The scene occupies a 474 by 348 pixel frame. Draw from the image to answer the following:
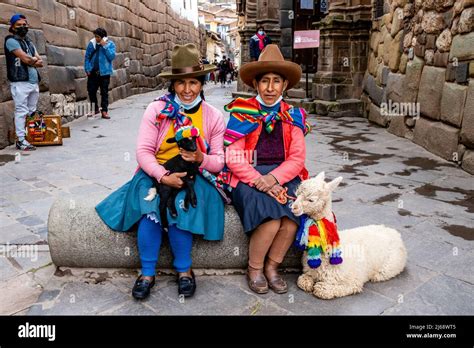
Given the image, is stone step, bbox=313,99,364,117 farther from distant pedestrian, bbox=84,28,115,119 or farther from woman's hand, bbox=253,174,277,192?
woman's hand, bbox=253,174,277,192

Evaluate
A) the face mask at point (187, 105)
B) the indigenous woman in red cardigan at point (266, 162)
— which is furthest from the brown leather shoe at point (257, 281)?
the face mask at point (187, 105)

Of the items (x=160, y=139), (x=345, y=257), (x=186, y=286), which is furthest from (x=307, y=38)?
(x=186, y=286)

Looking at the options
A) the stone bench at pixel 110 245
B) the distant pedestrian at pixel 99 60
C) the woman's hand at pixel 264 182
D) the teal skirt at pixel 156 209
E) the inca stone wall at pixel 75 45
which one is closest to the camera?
the teal skirt at pixel 156 209

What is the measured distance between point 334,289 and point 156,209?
1.14 meters

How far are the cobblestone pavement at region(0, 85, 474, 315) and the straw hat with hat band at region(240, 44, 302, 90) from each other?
4.35 ft

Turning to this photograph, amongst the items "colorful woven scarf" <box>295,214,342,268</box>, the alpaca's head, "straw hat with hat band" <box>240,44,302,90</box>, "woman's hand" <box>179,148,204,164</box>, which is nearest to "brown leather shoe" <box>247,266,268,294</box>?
"colorful woven scarf" <box>295,214,342,268</box>

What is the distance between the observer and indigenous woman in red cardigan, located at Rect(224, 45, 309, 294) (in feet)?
9.03

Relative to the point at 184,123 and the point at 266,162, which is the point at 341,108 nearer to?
the point at 266,162

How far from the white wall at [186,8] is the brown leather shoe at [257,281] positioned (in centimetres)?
2572

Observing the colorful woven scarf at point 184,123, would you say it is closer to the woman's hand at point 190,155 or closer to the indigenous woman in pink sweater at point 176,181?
the indigenous woman in pink sweater at point 176,181

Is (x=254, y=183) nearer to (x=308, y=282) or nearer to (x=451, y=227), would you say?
(x=308, y=282)

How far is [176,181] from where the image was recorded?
271 cm

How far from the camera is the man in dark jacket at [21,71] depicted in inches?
254

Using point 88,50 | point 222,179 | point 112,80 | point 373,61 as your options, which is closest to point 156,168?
point 222,179
